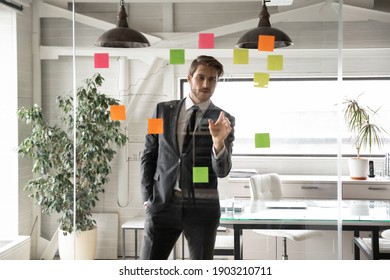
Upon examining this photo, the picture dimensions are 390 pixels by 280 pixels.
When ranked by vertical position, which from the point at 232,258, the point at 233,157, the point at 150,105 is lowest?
the point at 232,258

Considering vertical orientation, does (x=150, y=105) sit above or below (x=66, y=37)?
below

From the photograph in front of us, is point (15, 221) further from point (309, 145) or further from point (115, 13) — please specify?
point (309, 145)

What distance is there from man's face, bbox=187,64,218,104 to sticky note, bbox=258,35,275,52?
0.98ft

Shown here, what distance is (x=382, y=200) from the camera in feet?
9.61

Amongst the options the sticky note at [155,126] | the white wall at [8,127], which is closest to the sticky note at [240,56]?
Answer: the sticky note at [155,126]

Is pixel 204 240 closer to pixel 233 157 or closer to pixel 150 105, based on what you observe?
pixel 233 157

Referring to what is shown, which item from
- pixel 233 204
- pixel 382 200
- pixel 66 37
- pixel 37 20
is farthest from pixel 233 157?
pixel 37 20

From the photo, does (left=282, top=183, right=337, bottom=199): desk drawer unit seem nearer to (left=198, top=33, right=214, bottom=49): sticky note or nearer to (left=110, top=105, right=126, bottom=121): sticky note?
(left=198, top=33, right=214, bottom=49): sticky note

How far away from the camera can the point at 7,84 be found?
110 inches

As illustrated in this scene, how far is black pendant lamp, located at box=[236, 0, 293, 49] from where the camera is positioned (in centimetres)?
273

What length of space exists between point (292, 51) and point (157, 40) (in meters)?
0.76

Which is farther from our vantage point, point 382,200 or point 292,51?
point 382,200

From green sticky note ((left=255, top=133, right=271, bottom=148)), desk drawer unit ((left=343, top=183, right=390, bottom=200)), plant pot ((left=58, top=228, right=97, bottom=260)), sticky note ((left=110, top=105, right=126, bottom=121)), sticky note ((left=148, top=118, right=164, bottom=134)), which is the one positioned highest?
sticky note ((left=110, top=105, right=126, bottom=121))

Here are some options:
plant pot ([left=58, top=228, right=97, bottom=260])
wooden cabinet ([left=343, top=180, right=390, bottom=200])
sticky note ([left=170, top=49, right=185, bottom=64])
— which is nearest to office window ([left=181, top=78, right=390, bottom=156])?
wooden cabinet ([left=343, top=180, right=390, bottom=200])
